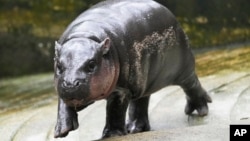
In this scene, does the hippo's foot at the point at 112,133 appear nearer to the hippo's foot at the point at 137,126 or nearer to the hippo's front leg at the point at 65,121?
the hippo's front leg at the point at 65,121

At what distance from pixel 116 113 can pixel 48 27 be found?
6092 mm

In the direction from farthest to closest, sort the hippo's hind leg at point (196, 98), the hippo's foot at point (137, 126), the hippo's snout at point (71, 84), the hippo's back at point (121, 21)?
the hippo's hind leg at point (196, 98), the hippo's foot at point (137, 126), the hippo's back at point (121, 21), the hippo's snout at point (71, 84)

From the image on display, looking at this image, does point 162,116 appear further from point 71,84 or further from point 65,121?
point 71,84

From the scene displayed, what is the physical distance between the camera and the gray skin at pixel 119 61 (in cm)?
352

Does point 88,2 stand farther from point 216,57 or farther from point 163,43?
point 163,43

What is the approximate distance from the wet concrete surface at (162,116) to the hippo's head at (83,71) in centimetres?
69

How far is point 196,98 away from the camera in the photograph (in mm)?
5422

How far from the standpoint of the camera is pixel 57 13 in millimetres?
9992

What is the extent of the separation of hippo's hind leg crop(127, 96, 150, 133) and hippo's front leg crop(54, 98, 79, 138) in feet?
3.66

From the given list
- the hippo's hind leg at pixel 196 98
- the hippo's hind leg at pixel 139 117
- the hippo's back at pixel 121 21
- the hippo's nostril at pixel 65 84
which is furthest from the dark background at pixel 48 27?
the hippo's nostril at pixel 65 84

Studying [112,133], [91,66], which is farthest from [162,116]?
[91,66]

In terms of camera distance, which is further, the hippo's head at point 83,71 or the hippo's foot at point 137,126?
the hippo's foot at point 137,126

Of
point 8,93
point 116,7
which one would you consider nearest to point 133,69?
point 116,7

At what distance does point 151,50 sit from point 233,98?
6.16 feet
